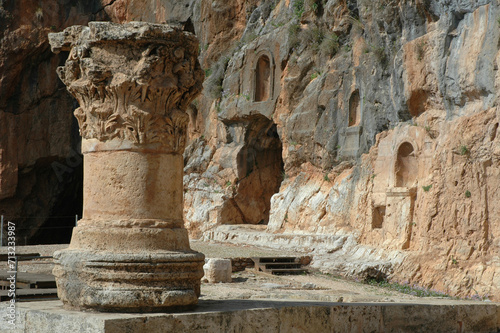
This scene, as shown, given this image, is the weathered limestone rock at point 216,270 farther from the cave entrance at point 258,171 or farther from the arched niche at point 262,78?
the arched niche at point 262,78

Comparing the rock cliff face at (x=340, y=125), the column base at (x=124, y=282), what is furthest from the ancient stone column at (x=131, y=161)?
the rock cliff face at (x=340, y=125)

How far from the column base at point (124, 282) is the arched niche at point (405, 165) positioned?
32.4 ft

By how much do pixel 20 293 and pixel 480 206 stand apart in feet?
27.0

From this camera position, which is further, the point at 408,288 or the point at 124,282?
the point at 408,288

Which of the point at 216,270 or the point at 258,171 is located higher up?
the point at 258,171

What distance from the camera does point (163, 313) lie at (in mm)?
6047

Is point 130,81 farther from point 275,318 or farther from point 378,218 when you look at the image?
point 378,218

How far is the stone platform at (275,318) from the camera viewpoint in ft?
18.8

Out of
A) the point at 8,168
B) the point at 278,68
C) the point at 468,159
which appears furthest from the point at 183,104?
the point at 8,168

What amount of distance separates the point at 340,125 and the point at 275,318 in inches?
508

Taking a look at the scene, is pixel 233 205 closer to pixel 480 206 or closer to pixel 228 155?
pixel 228 155

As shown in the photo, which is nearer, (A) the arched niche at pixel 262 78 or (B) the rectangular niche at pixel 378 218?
(B) the rectangular niche at pixel 378 218

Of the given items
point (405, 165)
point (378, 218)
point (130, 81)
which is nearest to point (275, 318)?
point (130, 81)

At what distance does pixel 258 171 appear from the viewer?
23.5 m
